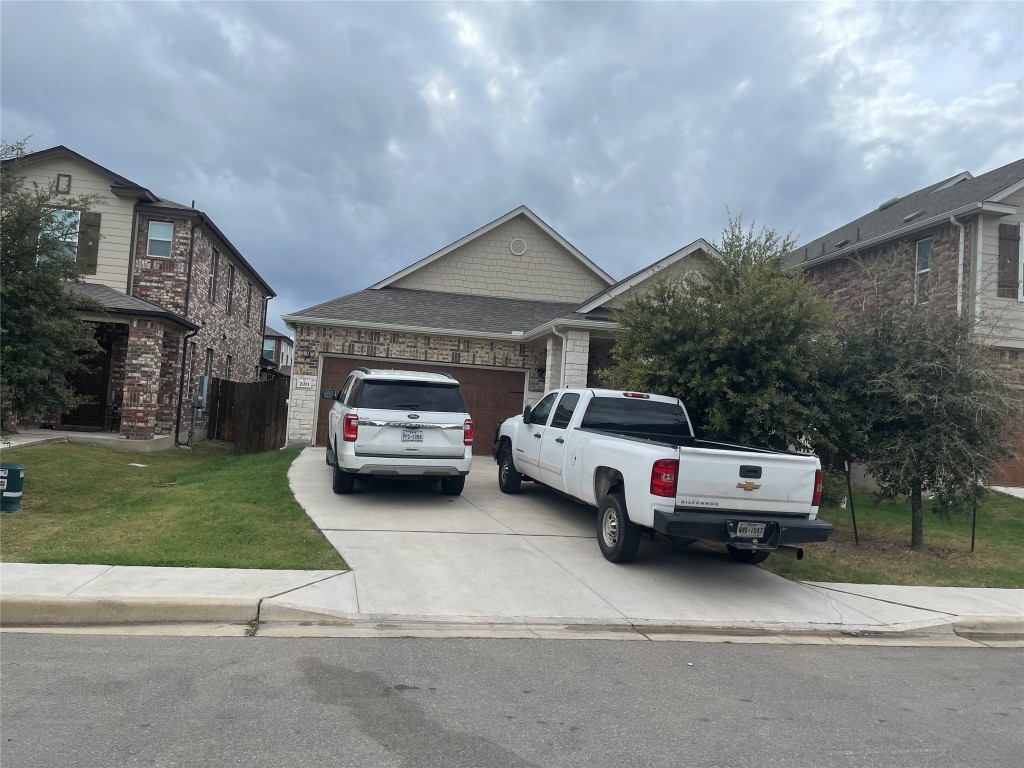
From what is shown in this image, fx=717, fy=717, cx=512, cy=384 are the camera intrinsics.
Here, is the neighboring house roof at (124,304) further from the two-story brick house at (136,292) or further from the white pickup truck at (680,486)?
the white pickup truck at (680,486)

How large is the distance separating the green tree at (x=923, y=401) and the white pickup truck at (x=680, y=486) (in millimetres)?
2021

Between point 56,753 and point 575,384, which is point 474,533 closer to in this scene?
point 56,753

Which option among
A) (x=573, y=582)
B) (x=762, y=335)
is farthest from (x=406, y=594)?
(x=762, y=335)

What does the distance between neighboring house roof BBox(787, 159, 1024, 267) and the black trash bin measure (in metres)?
13.0

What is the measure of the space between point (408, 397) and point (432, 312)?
8489mm

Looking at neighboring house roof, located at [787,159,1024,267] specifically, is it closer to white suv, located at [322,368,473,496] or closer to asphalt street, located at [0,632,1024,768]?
white suv, located at [322,368,473,496]

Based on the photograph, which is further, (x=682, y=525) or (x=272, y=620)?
(x=682, y=525)

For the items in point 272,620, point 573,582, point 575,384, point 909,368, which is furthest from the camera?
→ point 575,384

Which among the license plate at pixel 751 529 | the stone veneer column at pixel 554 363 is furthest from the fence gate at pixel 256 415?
the license plate at pixel 751 529

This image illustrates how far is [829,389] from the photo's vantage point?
1018 cm

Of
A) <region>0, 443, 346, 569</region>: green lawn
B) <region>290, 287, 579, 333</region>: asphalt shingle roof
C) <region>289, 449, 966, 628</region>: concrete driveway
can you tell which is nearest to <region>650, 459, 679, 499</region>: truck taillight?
<region>289, 449, 966, 628</region>: concrete driveway

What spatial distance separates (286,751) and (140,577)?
3540mm

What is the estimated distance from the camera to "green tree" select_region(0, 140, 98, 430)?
379 inches

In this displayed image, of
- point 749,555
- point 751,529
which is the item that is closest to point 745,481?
point 751,529
